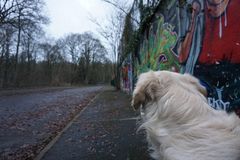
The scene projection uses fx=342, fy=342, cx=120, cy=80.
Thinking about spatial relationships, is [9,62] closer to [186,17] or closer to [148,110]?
[186,17]

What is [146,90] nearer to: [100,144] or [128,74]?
[100,144]

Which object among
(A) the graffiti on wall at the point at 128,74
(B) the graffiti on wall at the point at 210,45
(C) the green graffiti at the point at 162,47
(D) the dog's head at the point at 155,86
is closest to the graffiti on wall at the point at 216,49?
(B) the graffiti on wall at the point at 210,45

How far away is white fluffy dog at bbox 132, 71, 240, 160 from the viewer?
2.18m

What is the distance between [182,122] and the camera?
2.38 metres

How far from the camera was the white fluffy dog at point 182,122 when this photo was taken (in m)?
2.18

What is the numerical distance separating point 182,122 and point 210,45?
3882 millimetres

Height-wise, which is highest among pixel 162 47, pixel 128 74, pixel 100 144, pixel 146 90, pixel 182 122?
pixel 162 47

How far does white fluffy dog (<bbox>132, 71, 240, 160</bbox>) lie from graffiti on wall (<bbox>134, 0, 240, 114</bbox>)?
8.30 feet

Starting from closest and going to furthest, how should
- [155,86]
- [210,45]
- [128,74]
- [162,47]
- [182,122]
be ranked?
[182,122]
[155,86]
[210,45]
[162,47]
[128,74]


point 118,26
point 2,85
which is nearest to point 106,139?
point 118,26

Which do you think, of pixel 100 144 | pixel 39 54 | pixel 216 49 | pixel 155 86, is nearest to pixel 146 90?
pixel 155 86

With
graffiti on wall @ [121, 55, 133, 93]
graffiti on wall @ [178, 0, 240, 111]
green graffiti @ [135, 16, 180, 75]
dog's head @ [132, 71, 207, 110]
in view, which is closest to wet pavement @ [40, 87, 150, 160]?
graffiti on wall @ [178, 0, 240, 111]

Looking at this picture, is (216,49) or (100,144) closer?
(216,49)

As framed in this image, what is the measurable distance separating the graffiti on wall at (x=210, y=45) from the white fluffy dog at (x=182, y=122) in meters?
2.53
